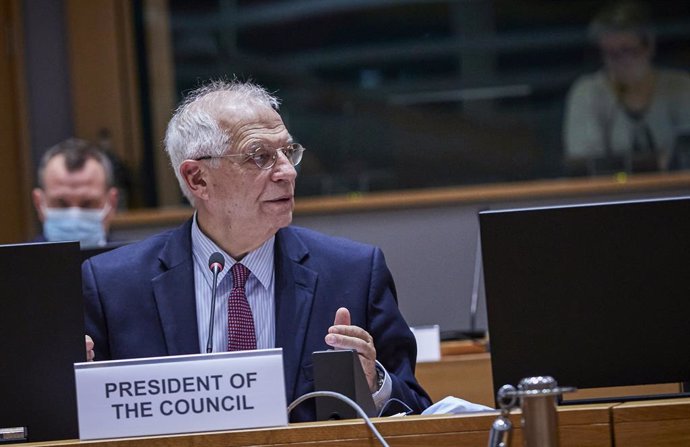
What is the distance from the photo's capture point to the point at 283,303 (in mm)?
2635

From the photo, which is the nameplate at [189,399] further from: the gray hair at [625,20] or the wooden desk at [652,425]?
the gray hair at [625,20]

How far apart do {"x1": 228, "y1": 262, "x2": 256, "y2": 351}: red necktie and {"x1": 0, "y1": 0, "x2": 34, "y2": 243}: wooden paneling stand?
3224 millimetres

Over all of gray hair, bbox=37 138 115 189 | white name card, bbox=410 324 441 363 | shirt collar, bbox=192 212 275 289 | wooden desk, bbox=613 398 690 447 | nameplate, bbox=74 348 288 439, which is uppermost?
gray hair, bbox=37 138 115 189

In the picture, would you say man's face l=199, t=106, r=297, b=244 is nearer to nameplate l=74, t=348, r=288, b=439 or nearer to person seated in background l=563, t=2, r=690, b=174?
nameplate l=74, t=348, r=288, b=439

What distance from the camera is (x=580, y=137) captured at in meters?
5.59

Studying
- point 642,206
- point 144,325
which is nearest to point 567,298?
point 642,206

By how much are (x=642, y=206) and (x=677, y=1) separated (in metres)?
3.82

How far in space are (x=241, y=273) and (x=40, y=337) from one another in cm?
65

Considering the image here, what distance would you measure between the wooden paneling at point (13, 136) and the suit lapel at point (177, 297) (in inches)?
122

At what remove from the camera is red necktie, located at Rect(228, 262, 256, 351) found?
8.44 feet

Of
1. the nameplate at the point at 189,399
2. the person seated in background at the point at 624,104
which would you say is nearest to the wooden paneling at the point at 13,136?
the person seated in background at the point at 624,104

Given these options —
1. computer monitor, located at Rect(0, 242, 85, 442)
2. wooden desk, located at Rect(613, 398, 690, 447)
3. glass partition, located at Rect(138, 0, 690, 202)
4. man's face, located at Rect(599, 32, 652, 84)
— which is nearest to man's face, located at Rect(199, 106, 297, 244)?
computer monitor, located at Rect(0, 242, 85, 442)

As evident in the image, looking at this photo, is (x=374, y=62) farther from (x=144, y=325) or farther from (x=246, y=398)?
(x=246, y=398)

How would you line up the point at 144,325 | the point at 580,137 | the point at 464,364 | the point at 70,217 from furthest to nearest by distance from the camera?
1. the point at 580,137
2. the point at 70,217
3. the point at 464,364
4. the point at 144,325
